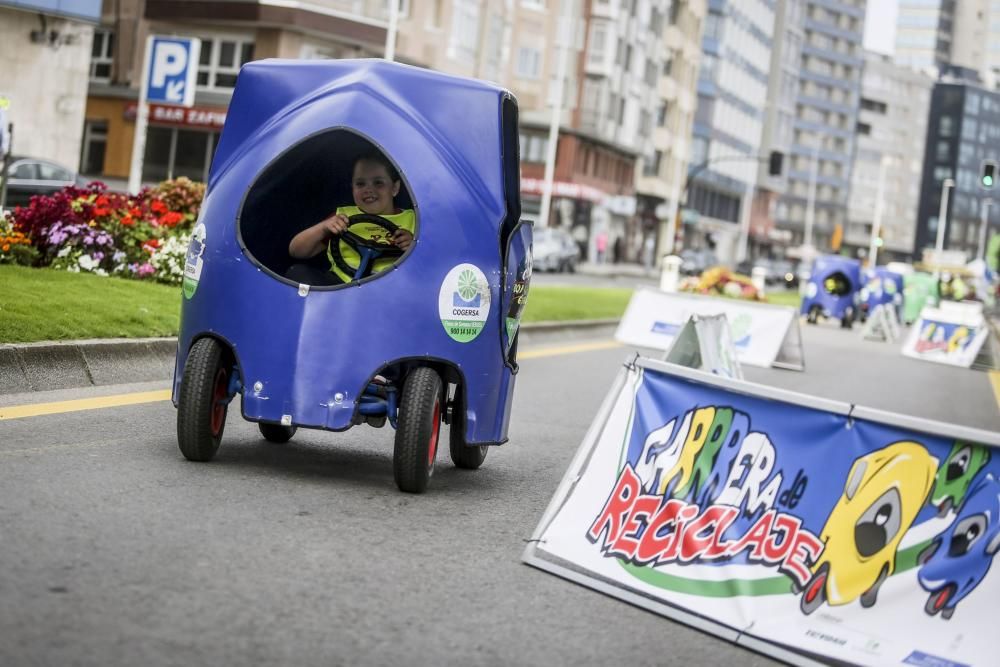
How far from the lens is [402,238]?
7.59 meters

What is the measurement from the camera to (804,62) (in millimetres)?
155000

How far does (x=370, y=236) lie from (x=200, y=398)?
124cm

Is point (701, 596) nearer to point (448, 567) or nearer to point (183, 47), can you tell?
point (448, 567)

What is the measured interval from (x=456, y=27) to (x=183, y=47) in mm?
45225

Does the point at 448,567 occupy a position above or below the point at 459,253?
below

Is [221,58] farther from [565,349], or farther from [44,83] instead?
[565,349]

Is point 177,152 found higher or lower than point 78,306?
higher

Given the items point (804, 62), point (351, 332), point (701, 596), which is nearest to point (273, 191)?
point (351, 332)

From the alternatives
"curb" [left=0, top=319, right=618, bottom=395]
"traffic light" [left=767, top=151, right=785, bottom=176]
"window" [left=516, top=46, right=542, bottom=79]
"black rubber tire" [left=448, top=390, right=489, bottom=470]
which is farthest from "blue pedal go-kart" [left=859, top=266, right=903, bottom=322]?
"black rubber tire" [left=448, top=390, right=489, bottom=470]

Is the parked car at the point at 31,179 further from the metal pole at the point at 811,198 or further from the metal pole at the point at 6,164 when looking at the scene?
the metal pole at the point at 811,198

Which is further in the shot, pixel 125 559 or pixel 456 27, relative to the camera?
pixel 456 27

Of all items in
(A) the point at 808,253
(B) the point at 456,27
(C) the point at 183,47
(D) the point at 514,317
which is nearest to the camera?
(D) the point at 514,317

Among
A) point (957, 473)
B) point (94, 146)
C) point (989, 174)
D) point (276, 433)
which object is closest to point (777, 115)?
point (94, 146)

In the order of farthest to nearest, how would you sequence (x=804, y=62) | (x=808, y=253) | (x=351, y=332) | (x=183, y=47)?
(x=804, y=62), (x=808, y=253), (x=183, y=47), (x=351, y=332)
